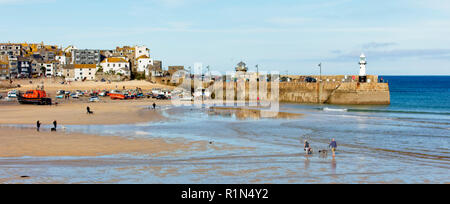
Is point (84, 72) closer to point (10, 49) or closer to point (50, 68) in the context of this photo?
point (50, 68)

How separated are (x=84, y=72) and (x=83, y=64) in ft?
14.4

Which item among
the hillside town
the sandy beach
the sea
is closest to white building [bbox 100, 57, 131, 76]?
the hillside town

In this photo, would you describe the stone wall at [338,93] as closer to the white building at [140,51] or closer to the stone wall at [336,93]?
the stone wall at [336,93]

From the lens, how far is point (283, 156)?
25656 millimetres

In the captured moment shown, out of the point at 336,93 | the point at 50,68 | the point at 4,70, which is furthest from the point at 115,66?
the point at 336,93

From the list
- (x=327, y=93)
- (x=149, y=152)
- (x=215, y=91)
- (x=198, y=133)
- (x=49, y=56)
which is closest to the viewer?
(x=149, y=152)

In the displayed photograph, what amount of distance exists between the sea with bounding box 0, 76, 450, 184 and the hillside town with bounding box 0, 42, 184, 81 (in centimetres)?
9726

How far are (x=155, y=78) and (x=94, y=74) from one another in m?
20.5

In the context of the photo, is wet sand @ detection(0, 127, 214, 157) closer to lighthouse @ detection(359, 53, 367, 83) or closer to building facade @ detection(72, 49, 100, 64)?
lighthouse @ detection(359, 53, 367, 83)

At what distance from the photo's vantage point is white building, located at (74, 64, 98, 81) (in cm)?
13975

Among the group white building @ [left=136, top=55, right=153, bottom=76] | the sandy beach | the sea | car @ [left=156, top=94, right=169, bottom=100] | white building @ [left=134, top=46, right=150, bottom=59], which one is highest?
white building @ [left=134, top=46, right=150, bottom=59]

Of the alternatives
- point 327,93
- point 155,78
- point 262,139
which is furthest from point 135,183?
point 155,78
